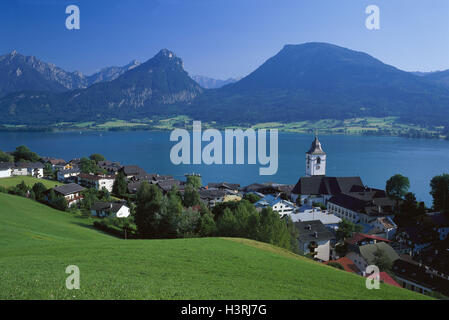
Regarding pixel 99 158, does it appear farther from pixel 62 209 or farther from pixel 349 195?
pixel 349 195

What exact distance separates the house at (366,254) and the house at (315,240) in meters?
2.30

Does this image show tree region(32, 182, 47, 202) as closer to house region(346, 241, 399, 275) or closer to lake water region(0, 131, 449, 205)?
house region(346, 241, 399, 275)

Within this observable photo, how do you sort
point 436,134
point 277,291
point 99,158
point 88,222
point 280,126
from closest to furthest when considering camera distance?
point 277,291
point 88,222
point 99,158
point 436,134
point 280,126

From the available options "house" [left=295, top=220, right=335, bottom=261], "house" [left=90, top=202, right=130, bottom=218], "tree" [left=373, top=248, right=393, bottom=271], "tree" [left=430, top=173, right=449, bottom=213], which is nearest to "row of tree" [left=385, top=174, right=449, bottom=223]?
"tree" [left=430, top=173, right=449, bottom=213]

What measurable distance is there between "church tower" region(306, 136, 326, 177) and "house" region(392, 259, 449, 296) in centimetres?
2382

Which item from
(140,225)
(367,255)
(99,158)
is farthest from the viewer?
(99,158)

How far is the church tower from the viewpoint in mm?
44072

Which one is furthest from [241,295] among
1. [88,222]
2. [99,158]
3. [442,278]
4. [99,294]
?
[99,158]

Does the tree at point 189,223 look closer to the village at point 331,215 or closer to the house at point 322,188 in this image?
the village at point 331,215

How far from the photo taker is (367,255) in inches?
860

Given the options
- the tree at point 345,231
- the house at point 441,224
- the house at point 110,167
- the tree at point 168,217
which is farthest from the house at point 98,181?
the house at point 441,224

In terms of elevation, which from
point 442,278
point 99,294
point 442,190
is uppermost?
point 99,294

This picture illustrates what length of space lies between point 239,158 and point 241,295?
274ft

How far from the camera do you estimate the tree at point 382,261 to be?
20.7 meters
